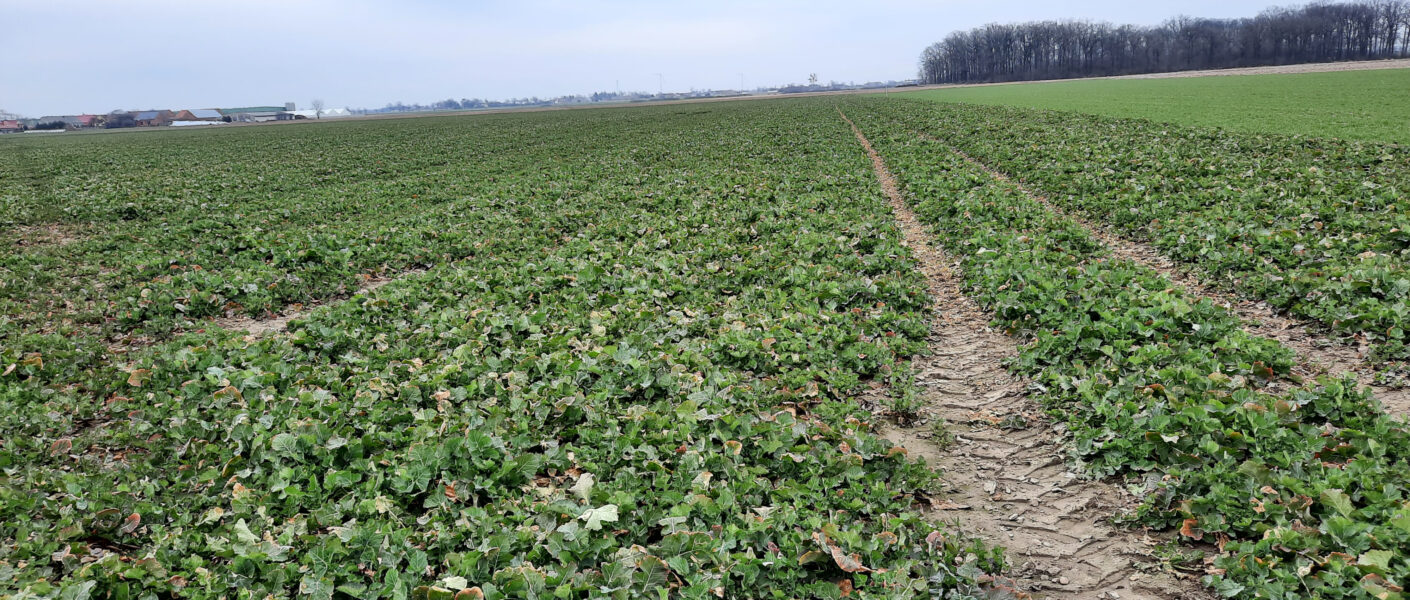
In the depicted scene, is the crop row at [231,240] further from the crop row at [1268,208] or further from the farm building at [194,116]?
the farm building at [194,116]

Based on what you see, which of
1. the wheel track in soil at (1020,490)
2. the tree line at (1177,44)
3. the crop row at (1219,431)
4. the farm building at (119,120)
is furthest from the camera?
the farm building at (119,120)

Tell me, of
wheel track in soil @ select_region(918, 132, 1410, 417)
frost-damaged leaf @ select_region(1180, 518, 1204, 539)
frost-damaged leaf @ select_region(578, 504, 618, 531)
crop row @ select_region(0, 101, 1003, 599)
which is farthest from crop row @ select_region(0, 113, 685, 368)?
wheel track in soil @ select_region(918, 132, 1410, 417)

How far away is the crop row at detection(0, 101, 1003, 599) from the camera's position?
403 centimetres

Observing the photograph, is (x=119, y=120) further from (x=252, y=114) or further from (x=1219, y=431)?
(x=1219, y=431)

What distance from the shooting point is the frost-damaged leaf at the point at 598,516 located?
4227mm

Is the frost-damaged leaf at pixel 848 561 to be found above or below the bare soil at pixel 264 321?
below

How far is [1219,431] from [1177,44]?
178m

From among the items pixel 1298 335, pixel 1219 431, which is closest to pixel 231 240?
pixel 1219 431

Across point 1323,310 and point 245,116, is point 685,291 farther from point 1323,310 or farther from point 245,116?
point 245,116

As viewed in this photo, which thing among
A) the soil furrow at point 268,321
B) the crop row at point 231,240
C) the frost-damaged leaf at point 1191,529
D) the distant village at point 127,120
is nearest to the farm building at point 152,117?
the distant village at point 127,120

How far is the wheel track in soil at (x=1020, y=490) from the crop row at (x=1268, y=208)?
3.51 m

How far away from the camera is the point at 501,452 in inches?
203

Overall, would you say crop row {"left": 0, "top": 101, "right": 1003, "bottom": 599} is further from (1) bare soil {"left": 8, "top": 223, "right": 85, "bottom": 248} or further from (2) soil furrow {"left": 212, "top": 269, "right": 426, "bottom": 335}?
(1) bare soil {"left": 8, "top": 223, "right": 85, "bottom": 248}

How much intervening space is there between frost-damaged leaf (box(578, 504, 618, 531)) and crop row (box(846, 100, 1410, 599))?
11.9 ft
